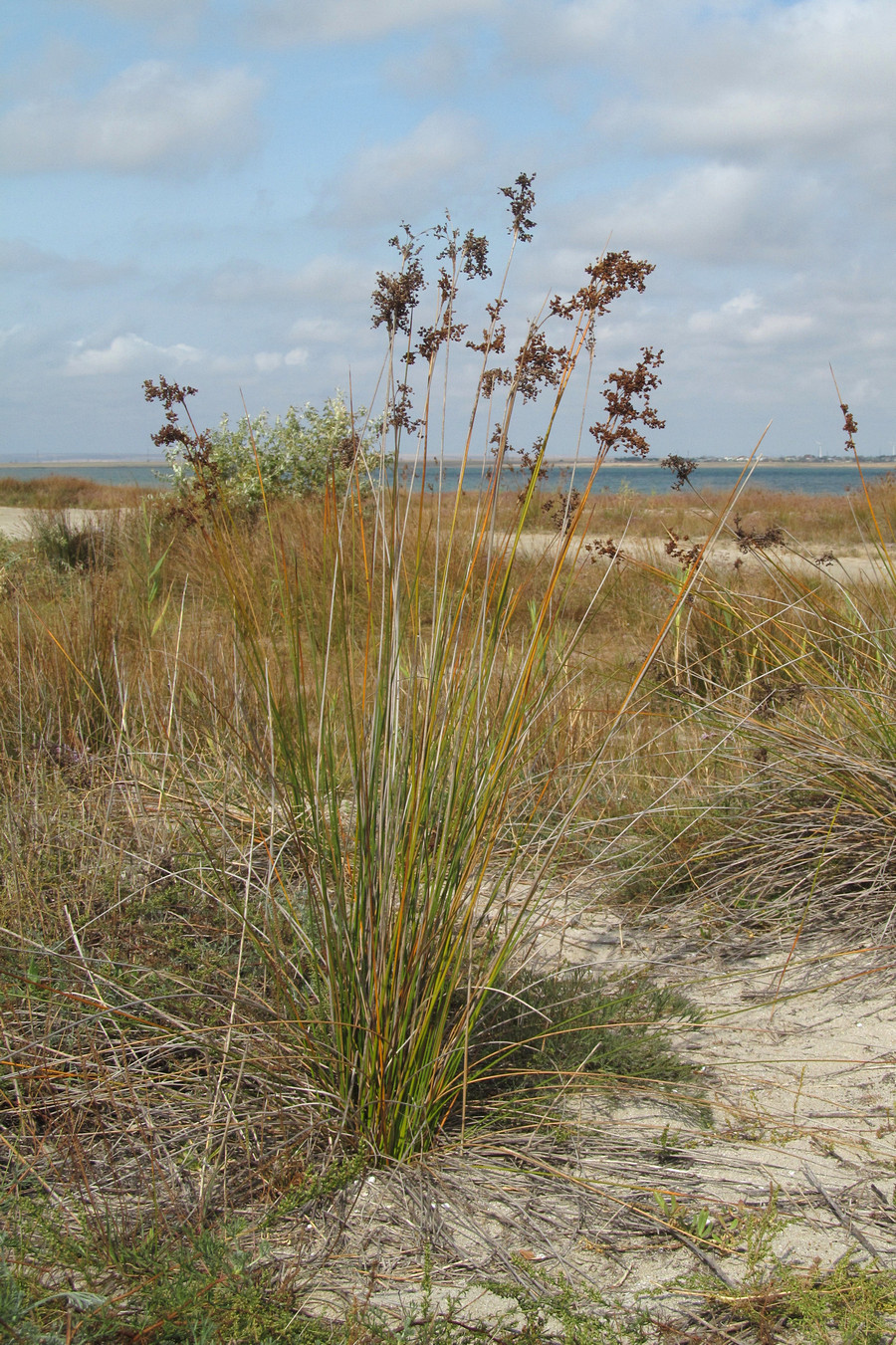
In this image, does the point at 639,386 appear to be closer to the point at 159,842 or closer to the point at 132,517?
the point at 159,842

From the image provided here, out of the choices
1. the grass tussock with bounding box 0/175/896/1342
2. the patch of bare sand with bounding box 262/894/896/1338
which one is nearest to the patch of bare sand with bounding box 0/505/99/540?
the grass tussock with bounding box 0/175/896/1342

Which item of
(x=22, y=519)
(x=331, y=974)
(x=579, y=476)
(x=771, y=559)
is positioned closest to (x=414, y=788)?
(x=331, y=974)

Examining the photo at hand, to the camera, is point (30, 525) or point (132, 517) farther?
point (30, 525)

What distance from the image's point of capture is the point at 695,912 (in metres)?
2.49

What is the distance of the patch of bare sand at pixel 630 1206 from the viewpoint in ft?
4.55

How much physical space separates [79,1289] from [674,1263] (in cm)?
89

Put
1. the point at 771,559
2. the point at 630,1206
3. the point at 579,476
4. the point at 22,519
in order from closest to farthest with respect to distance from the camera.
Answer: the point at 630,1206 → the point at 771,559 → the point at 579,476 → the point at 22,519

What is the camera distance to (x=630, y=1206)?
1500 mm

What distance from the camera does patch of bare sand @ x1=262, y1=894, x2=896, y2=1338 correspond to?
1387 millimetres

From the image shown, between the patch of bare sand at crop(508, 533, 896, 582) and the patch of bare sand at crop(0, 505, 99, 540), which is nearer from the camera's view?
the patch of bare sand at crop(508, 533, 896, 582)

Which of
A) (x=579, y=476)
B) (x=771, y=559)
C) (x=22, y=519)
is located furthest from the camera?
(x=22, y=519)

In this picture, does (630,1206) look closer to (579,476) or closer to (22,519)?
(579,476)

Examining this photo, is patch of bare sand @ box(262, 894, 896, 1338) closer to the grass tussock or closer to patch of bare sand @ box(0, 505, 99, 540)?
the grass tussock

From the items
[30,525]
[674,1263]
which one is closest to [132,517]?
[30,525]
